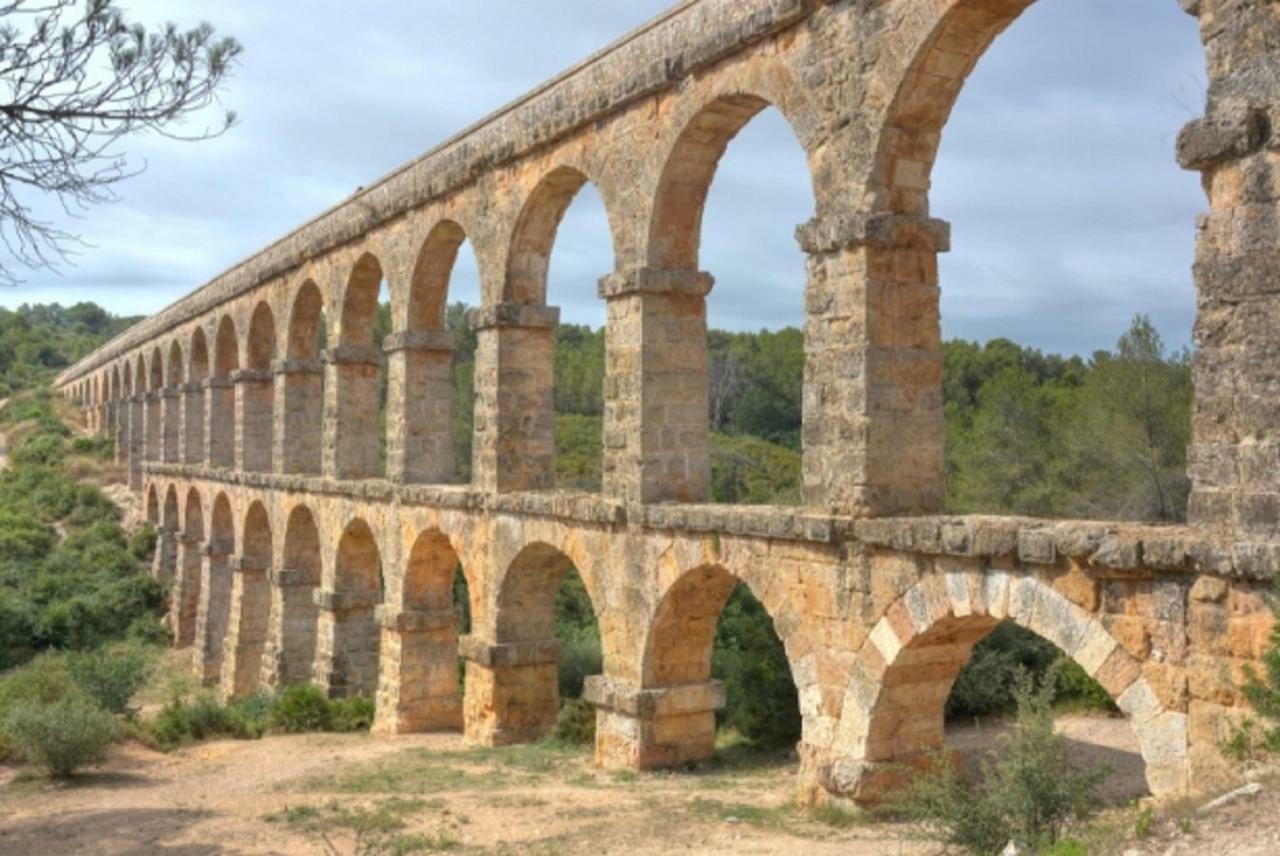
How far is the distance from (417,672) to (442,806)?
4.45 metres

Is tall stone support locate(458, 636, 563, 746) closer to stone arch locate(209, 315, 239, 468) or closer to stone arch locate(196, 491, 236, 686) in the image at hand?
stone arch locate(196, 491, 236, 686)

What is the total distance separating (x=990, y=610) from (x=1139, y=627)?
34.0 inches

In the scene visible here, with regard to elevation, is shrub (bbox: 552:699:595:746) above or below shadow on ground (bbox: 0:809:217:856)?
above

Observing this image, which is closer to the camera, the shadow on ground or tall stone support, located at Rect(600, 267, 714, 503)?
the shadow on ground

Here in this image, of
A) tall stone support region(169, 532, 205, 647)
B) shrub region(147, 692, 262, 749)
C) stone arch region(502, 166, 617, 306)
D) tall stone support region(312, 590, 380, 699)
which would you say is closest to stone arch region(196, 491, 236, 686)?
tall stone support region(169, 532, 205, 647)

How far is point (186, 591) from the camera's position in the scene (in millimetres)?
24172

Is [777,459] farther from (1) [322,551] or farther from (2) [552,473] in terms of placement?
(2) [552,473]

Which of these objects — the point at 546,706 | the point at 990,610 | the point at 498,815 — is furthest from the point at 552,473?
the point at 990,610

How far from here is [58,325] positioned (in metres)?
99.8

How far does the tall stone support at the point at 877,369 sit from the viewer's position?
7270mm

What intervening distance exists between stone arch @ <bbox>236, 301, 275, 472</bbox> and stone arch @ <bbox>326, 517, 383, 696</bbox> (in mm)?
5688

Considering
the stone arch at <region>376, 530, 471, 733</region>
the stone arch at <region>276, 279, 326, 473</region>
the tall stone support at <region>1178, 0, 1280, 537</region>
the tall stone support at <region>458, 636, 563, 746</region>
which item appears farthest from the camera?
the stone arch at <region>276, 279, 326, 473</region>

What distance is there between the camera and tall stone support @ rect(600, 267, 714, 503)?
30.6ft

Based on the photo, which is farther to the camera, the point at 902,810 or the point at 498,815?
the point at 498,815
